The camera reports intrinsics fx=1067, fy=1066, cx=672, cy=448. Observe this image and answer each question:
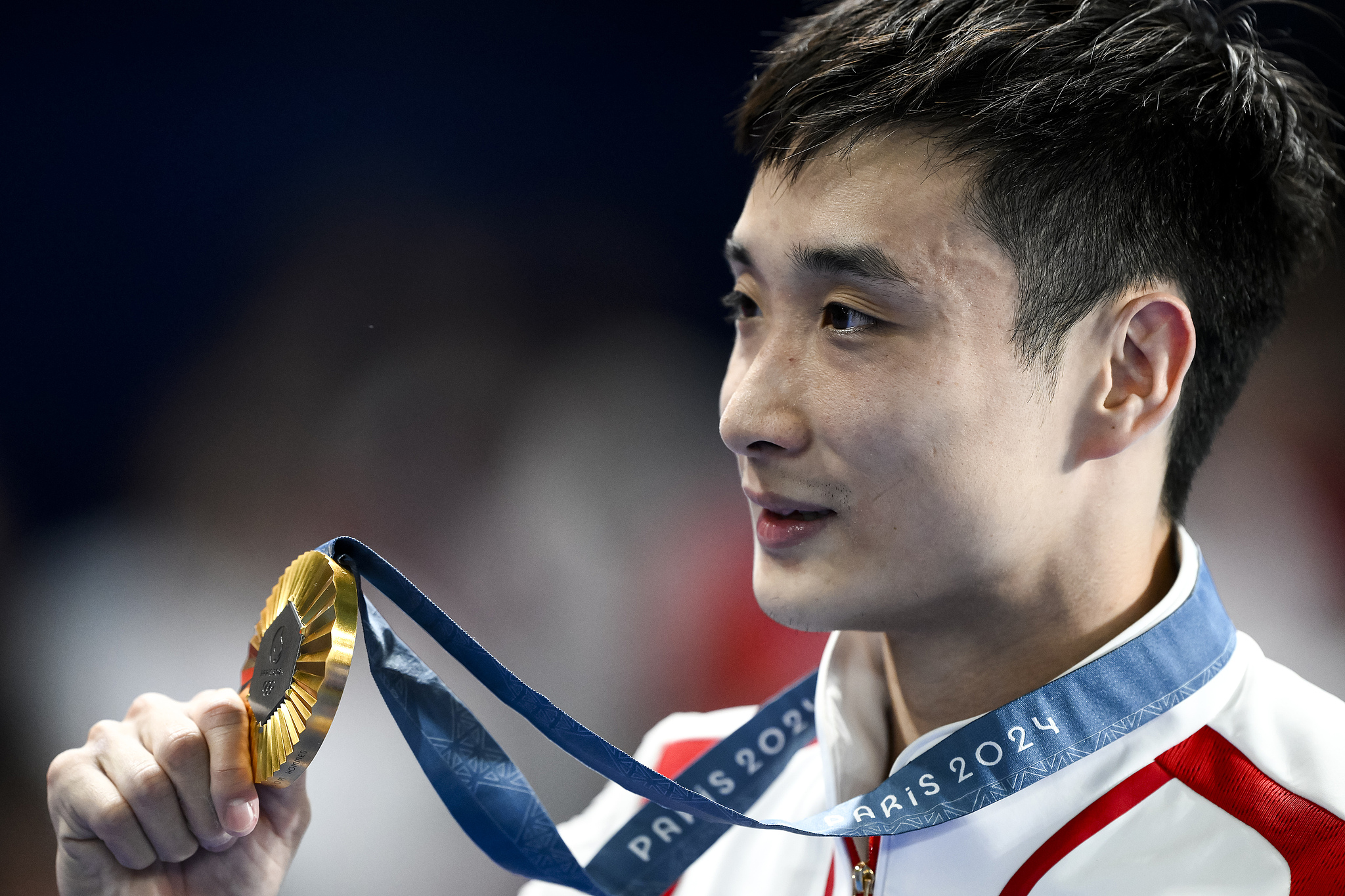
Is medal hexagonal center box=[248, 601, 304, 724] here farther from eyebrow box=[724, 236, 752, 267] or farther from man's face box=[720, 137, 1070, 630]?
eyebrow box=[724, 236, 752, 267]

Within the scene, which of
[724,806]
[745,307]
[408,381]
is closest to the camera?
[724,806]

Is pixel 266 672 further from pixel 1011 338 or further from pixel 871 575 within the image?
pixel 1011 338

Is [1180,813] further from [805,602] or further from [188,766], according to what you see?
[188,766]

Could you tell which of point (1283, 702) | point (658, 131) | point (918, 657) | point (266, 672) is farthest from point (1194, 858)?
point (658, 131)

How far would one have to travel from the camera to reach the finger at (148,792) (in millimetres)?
1256

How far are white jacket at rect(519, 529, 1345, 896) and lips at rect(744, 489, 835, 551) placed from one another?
0.30m

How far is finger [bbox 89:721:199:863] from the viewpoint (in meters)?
1.26

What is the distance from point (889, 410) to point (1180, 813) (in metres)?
0.58

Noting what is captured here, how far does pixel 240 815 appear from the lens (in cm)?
123

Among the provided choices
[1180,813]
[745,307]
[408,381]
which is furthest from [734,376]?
[408,381]

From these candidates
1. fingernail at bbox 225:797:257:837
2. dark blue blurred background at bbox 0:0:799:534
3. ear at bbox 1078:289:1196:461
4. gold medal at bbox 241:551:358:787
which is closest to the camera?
gold medal at bbox 241:551:358:787

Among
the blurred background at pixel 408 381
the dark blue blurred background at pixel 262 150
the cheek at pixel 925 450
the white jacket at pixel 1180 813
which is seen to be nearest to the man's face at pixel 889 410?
the cheek at pixel 925 450

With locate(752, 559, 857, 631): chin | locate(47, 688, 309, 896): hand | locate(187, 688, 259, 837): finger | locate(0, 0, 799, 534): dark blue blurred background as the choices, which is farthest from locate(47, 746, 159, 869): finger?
locate(0, 0, 799, 534): dark blue blurred background

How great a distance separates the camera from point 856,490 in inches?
50.4
